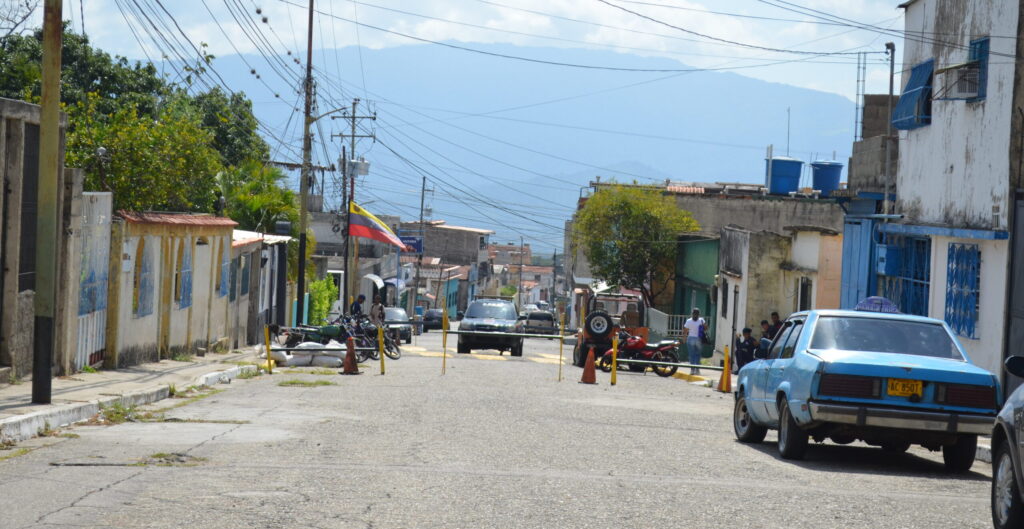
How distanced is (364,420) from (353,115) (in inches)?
1948

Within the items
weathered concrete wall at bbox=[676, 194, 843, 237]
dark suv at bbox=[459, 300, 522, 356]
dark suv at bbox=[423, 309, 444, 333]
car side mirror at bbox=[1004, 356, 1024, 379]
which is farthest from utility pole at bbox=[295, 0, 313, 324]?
dark suv at bbox=[423, 309, 444, 333]

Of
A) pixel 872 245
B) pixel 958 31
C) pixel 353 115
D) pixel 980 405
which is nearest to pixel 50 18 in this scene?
pixel 980 405

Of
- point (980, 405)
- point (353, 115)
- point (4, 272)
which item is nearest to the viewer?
point (980, 405)

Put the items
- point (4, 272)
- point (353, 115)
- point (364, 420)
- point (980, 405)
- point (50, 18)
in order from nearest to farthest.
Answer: point (980, 405), point (50, 18), point (364, 420), point (4, 272), point (353, 115)

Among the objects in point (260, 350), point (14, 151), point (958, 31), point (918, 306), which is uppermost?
point (958, 31)

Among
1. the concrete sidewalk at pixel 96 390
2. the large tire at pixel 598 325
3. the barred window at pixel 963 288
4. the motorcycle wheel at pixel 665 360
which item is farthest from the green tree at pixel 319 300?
the barred window at pixel 963 288

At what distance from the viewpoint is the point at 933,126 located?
2377cm

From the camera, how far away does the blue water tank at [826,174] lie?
4384cm

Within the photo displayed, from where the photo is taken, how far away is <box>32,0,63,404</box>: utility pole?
1362 centimetres

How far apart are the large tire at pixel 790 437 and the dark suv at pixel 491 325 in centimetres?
2389

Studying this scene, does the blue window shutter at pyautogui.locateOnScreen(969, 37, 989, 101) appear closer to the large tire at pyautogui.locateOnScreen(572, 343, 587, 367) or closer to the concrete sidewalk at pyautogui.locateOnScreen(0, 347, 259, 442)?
the concrete sidewalk at pyautogui.locateOnScreen(0, 347, 259, 442)

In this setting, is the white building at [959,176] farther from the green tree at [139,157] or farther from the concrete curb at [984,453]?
the green tree at [139,157]

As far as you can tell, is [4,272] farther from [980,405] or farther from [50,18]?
[980,405]

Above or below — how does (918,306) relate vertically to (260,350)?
above
